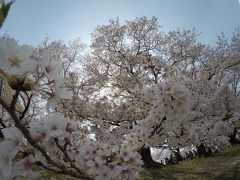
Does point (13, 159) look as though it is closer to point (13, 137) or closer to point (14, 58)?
point (13, 137)

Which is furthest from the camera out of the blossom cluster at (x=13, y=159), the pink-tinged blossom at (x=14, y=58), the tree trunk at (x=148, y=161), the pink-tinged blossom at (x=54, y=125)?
the tree trunk at (x=148, y=161)

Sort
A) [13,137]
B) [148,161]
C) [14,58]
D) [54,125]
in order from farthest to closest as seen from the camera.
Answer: [148,161] < [54,125] < [13,137] < [14,58]

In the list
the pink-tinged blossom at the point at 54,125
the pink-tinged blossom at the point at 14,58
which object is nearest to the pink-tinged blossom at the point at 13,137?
the pink-tinged blossom at the point at 54,125

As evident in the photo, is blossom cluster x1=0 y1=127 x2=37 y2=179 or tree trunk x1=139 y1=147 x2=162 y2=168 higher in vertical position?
tree trunk x1=139 y1=147 x2=162 y2=168

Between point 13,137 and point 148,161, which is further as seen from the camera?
point 148,161

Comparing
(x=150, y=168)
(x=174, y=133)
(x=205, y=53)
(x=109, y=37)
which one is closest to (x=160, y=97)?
(x=174, y=133)

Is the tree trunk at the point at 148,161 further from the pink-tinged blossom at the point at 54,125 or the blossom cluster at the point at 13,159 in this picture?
the blossom cluster at the point at 13,159

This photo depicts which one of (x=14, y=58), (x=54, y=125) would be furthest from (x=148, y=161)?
(x=14, y=58)

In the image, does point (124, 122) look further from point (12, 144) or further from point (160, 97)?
point (12, 144)

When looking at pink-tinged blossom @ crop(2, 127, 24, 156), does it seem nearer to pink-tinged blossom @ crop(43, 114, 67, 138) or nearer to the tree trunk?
pink-tinged blossom @ crop(43, 114, 67, 138)

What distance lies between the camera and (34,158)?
181 centimetres

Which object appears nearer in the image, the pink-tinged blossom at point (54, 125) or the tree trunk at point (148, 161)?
the pink-tinged blossom at point (54, 125)

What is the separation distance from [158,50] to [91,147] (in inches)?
772

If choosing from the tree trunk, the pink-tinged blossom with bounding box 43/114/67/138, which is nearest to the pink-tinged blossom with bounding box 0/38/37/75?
the pink-tinged blossom with bounding box 43/114/67/138
